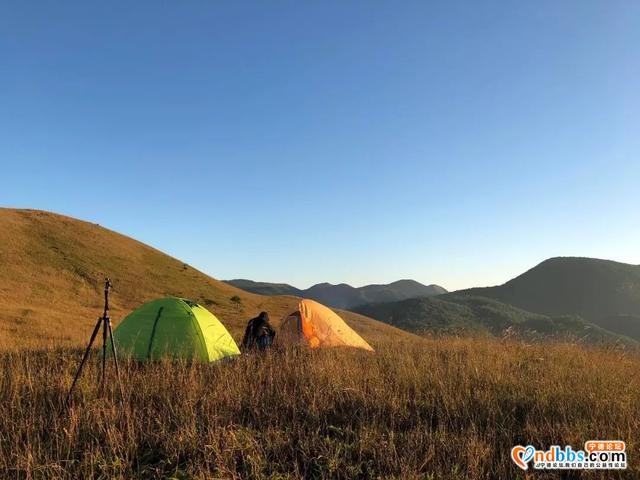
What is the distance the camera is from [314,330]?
1343 cm

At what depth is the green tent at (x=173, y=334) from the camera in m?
10.5

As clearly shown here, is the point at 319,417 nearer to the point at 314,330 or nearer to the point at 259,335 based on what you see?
the point at 259,335

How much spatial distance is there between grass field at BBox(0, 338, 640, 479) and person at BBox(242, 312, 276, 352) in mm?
4007

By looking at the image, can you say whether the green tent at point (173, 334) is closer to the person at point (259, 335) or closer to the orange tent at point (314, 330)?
the person at point (259, 335)

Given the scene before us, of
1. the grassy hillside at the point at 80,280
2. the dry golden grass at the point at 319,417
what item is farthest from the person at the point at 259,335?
the grassy hillside at the point at 80,280

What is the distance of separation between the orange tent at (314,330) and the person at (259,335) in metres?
0.39

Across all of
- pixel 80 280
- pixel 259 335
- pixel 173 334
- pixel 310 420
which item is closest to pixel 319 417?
pixel 310 420

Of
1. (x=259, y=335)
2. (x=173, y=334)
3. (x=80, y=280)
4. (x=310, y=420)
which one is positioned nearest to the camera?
(x=310, y=420)

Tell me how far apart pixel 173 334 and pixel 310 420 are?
6.12 meters

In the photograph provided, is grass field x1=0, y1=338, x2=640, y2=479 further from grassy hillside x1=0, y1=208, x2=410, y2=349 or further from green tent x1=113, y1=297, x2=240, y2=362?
grassy hillside x1=0, y1=208, x2=410, y2=349

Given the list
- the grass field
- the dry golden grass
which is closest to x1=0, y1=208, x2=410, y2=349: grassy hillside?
the dry golden grass

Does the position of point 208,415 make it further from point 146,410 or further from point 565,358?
point 565,358

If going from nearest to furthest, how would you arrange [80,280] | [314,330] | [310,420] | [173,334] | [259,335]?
[310,420] → [173,334] → [259,335] → [314,330] → [80,280]

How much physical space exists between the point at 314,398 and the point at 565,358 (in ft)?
22.6
